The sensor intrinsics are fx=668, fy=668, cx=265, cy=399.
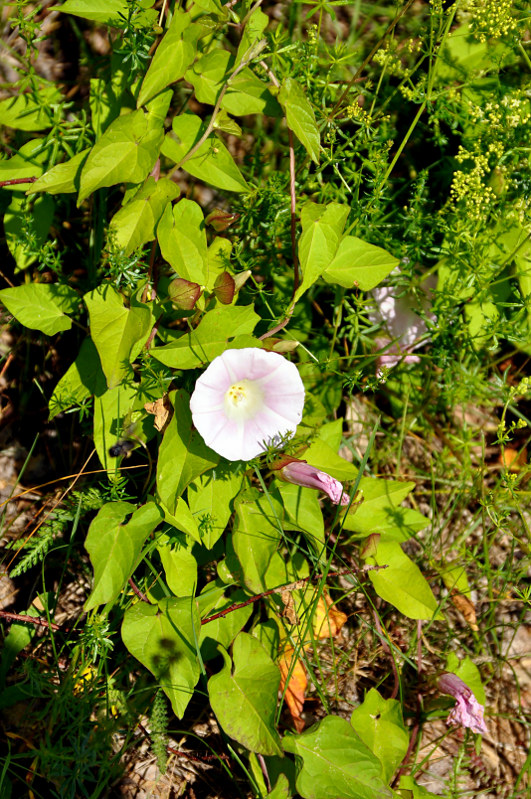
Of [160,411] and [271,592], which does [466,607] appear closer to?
[271,592]

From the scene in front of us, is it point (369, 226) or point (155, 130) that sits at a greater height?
point (155, 130)

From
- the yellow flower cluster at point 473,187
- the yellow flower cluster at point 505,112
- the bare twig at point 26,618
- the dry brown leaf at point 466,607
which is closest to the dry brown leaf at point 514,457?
the dry brown leaf at point 466,607

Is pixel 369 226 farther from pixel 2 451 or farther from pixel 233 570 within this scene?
pixel 2 451

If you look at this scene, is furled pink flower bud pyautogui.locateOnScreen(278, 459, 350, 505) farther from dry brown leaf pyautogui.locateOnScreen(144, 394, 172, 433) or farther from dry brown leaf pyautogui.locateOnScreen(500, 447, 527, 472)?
dry brown leaf pyautogui.locateOnScreen(500, 447, 527, 472)

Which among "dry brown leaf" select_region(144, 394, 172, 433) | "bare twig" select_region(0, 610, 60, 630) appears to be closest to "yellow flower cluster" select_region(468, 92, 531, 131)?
"dry brown leaf" select_region(144, 394, 172, 433)

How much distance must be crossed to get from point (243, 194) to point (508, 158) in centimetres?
101

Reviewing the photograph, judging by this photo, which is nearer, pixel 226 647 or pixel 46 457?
pixel 226 647

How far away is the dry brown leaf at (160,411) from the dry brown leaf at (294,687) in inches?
36.4

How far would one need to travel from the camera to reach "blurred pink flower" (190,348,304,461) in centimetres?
193

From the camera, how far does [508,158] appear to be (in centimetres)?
249

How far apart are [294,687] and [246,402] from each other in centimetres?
105

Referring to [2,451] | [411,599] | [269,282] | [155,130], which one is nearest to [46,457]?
[2,451]

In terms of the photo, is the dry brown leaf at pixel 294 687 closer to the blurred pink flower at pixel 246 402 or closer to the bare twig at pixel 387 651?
the bare twig at pixel 387 651

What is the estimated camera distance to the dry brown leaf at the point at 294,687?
233cm
